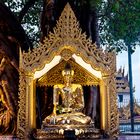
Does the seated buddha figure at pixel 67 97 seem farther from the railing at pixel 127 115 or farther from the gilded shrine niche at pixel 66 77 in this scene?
the railing at pixel 127 115

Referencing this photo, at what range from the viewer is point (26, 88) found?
16.9ft

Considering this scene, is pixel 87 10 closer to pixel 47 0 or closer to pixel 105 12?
pixel 47 0

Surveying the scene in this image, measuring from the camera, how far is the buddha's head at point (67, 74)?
5.44m

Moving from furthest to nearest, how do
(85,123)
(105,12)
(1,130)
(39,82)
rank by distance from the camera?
(105,12) → (1,130) → (39,82) → (85,123)

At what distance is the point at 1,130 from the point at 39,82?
44.7 inches

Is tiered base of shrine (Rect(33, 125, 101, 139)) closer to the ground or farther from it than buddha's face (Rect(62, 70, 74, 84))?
closer to the ground

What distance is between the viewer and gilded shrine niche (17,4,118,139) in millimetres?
5094

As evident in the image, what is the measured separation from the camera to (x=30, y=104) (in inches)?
202

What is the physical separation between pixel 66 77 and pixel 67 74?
0.08 meters

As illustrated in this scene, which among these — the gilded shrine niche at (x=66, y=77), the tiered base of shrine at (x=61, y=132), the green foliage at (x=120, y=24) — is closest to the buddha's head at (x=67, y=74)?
the gilded shrine niche at (x=66, y=77)

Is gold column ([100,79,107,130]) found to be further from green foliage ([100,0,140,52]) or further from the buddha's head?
green foliage ([100,0,140,52])

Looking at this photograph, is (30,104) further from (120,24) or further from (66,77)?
(120,24)

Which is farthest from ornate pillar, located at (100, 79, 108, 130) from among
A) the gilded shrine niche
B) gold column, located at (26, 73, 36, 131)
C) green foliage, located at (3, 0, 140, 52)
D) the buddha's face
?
green foliage, located at (3, 0, 140, 52)

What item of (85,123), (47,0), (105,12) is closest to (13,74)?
(47,0)
